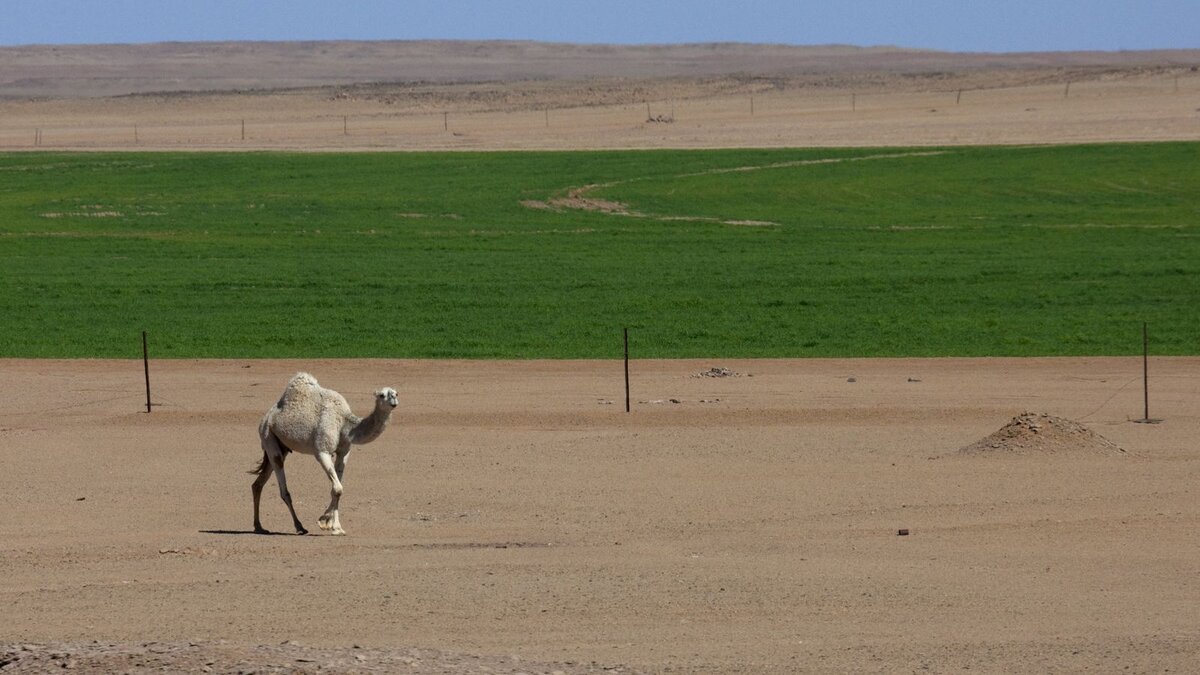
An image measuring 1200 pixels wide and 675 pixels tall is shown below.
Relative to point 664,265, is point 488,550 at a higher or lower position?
lower

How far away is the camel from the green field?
13.5 meters

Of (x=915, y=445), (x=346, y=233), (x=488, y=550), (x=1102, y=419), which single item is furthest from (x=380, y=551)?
(x=346, y=233)

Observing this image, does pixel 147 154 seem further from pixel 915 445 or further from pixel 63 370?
pixel 915 445

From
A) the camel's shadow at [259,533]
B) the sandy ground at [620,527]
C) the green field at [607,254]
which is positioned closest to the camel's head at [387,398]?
the sandy ground at [620,527]

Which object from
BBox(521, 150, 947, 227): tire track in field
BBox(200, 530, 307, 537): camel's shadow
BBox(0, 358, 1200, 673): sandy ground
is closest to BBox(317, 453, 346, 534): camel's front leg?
BBox(0, 358, 1200, 673): sandy ground

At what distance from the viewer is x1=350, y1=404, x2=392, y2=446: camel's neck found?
15477 millimetres

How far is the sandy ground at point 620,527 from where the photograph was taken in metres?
11.9

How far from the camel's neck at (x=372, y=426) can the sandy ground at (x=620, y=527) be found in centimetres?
96

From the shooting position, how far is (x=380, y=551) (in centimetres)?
1531

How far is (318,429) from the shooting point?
1570 centimetres

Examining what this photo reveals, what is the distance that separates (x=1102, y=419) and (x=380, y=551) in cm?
1184

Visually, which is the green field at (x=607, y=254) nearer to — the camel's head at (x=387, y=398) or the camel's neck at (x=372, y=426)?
the camel's neck at (x=372, y=426)

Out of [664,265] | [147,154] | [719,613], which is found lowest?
[719,613]

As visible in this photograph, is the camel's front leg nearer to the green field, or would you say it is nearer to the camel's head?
the camel's head
